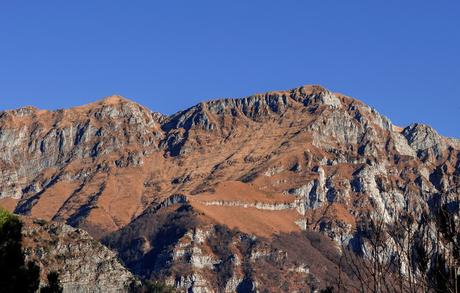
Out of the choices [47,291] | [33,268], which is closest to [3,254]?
[33,268]

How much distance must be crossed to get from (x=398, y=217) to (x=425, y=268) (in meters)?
2.77

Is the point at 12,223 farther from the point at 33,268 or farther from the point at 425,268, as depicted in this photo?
the point at 425,268

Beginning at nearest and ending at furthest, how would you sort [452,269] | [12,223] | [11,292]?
[452,269] → [11,292] → [12,223]

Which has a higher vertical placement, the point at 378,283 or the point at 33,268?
the point at 33,268

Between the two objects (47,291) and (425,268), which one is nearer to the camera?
(425,268)

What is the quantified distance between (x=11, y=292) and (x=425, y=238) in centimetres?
3507

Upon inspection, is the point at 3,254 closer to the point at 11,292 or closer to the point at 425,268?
the point at 11,292

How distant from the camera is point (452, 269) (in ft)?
73.6

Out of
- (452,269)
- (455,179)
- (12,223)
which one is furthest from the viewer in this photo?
(12,223)

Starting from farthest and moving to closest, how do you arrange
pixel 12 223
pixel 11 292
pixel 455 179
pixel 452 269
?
1. pixel 12 223
2. pixel 11 292
3. pixel 455 179
4. pixel 452 269

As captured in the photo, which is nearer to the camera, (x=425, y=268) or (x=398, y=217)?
(x=425, y=268)

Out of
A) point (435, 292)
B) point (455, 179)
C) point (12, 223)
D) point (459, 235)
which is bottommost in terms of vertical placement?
point (435, 292)

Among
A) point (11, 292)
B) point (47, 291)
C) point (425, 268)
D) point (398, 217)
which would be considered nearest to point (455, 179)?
point (398, 217)

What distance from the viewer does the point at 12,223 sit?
56.9m
